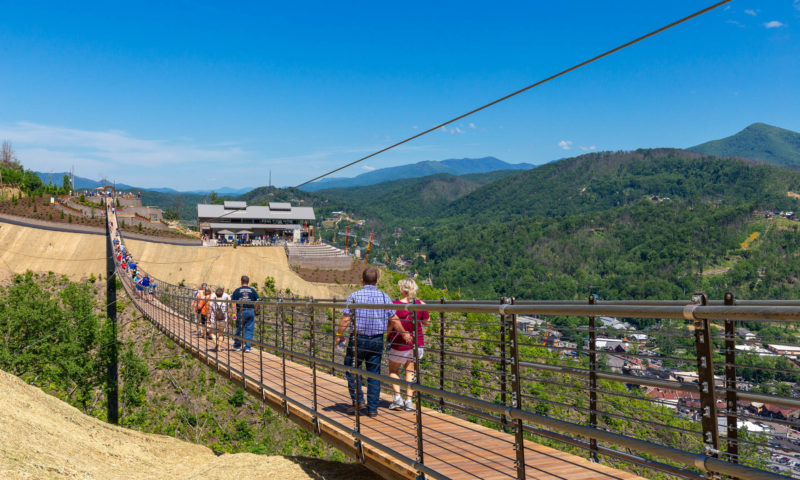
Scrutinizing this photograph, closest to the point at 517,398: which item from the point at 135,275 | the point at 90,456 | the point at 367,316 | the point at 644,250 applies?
the point at 367,316

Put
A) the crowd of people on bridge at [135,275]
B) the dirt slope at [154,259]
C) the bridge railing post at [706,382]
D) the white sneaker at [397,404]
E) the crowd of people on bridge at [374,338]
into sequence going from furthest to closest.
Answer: the dirt slope at [154,259], the crowd of people on bridge at [135,275], the white sneaker at [397,404], the crowd of people on bridge at [374,338], the bridge railing post at [706,382]

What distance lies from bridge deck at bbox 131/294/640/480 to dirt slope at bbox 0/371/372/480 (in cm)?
92

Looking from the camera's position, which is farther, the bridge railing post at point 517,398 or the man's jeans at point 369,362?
the man's jeans at point 369,362

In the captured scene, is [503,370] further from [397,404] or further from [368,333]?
[397,404]

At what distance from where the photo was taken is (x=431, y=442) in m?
3.71

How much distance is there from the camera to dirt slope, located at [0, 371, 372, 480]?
5223 mm

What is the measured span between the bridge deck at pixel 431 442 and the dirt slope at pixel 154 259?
31.7 meters

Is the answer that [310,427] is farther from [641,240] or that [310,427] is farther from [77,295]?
[641,240]

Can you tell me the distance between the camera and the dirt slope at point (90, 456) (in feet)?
17.1

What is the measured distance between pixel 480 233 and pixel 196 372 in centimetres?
14446

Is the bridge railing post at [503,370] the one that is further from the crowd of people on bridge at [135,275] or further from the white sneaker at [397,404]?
the crowd of people on bridge at [135,275]

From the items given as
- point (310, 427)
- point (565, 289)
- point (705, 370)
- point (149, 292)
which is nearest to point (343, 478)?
point (310, 427)


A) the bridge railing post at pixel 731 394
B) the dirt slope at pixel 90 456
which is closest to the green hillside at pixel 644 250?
the dirt slope at pixel 90 456

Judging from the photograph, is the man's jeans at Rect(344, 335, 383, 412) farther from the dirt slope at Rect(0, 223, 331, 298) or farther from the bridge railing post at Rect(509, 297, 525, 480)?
the dirt slope at Rect(0, 223, 331, 298)
